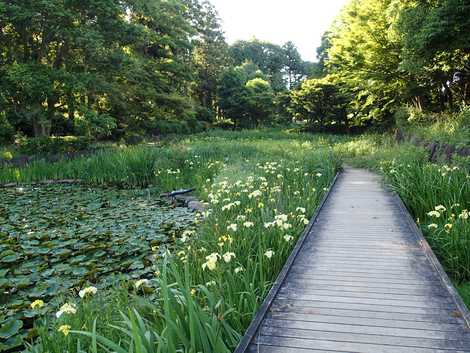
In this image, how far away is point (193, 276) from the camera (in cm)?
371

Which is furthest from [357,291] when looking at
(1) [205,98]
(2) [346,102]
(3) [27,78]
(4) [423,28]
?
(1) [205,98]

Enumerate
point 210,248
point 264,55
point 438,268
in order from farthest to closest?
point 264,55 → point 210,248 → point 438,268

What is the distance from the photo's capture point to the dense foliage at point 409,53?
10.0 metres

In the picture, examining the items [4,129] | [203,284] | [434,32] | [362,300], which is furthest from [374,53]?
[4,129]

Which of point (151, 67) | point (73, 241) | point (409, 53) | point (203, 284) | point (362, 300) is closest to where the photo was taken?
point (362, 300)

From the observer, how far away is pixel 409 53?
445 inches

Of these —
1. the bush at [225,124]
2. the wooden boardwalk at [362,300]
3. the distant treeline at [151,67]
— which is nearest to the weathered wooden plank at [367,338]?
the wooden boardwalk at [362,300]

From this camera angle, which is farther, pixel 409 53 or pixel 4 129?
pixel 4 129

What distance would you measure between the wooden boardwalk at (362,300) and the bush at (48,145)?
12224 mm

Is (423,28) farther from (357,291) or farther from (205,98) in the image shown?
(205,98)

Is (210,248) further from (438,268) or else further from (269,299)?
(438,268)

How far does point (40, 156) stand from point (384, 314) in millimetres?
13419

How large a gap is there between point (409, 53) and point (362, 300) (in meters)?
10.2

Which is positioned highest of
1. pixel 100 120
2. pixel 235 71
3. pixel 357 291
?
pixel 235 71
